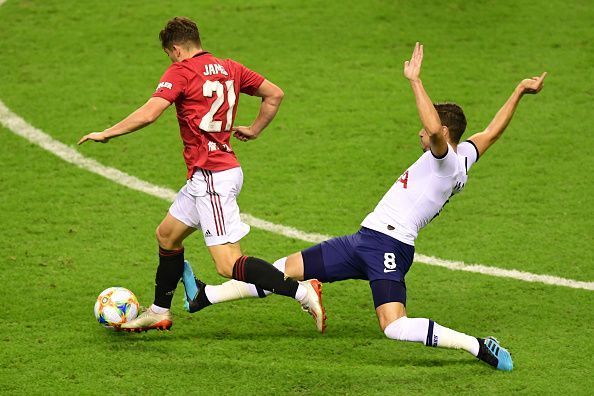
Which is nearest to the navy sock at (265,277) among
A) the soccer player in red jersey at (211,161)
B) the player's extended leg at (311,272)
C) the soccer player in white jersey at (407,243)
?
the soccer player in red jersey at (211,161)

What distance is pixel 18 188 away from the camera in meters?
9.96

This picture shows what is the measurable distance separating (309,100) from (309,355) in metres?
4.97

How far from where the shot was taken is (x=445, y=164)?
22.5ft

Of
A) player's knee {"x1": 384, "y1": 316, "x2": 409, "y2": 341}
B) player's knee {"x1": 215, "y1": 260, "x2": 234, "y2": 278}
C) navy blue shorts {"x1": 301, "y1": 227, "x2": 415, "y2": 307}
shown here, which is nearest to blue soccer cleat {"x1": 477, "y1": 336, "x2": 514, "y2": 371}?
player's knee {"x1": 384, "y1": 316, "x2": 409, "y2": 341}

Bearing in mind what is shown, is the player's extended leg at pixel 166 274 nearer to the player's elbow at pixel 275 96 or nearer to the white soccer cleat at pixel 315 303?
the white soccer cleat at pixel 315 303

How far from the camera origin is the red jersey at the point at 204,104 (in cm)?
698

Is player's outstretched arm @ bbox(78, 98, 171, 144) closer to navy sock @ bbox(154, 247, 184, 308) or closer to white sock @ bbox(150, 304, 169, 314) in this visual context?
navy sock @ bbox(154, 247, 184, 308)

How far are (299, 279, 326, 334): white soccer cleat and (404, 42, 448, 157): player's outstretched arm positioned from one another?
1.12 m

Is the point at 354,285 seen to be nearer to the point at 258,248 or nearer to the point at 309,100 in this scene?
the point at 258,248

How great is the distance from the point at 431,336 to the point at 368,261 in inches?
25.3

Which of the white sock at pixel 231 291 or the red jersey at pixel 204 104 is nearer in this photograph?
the red jersey at pixel 204 104

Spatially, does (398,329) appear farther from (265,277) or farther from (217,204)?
(217,204)

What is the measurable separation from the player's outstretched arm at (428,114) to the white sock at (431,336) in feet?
3.33

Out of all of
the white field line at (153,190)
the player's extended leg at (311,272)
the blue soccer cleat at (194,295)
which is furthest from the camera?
the white field line at (153,190)
